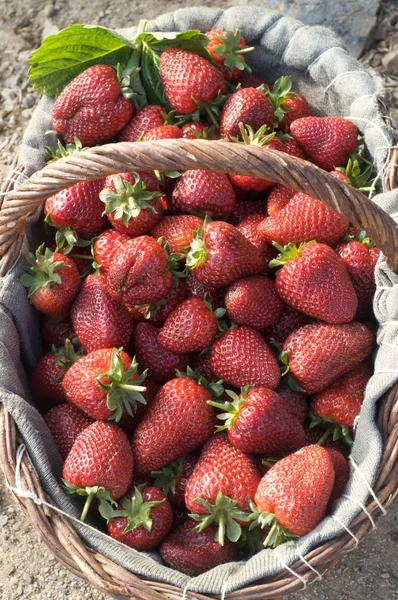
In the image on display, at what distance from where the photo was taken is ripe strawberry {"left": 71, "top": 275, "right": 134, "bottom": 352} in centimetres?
172

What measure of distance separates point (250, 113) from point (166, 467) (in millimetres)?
928

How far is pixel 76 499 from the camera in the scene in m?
1.59

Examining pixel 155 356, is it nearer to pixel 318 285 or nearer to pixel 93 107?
pixel 318 285

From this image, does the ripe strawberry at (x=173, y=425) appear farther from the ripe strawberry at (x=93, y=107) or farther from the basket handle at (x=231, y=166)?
the ripe strawberry at (x=93, y=107)

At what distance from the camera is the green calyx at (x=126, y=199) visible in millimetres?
1733

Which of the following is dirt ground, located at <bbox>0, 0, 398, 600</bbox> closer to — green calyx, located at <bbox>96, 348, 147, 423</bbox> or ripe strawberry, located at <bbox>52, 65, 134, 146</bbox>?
green calyx, located at <bbox>96, 348, 147, 423</bbox>

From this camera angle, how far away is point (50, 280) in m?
1.76

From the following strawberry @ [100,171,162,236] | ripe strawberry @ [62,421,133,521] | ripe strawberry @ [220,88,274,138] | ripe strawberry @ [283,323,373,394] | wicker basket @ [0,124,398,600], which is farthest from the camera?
ripe strawberry @ [220,88,274,138]

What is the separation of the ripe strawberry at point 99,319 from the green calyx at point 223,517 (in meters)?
0.45

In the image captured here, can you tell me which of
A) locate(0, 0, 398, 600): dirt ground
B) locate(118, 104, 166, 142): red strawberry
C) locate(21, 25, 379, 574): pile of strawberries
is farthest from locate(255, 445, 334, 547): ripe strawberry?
locate(118, 104, 166, 142): red strawberry

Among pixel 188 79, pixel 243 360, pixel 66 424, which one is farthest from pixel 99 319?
pixel 188 79

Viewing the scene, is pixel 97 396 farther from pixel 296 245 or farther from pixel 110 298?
pixel 296 245

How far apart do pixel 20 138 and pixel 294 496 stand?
203cm

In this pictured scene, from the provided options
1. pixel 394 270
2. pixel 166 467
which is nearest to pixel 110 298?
pixel 166 467
